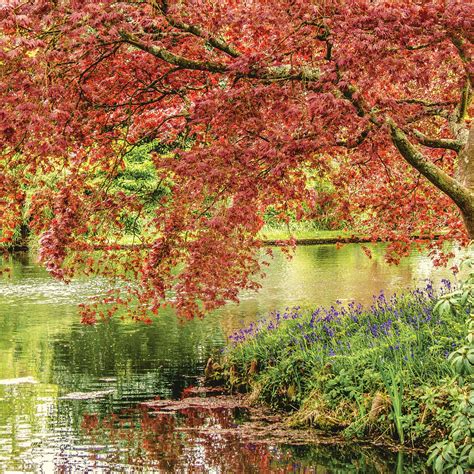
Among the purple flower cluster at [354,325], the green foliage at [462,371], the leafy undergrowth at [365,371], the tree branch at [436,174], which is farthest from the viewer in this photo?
the purple flower cluster at [354,325]

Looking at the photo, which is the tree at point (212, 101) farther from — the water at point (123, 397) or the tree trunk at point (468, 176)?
the water at point (123, 397)

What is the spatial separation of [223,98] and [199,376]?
592 centimetres

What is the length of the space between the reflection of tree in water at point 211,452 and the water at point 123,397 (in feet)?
0.03

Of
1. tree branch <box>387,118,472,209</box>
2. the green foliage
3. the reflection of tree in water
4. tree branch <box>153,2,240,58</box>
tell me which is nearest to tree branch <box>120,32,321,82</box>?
tree branch <box>153,2,240,58</box>

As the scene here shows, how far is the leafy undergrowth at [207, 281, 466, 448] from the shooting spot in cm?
840

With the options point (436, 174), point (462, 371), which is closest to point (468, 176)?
point (436, 174)

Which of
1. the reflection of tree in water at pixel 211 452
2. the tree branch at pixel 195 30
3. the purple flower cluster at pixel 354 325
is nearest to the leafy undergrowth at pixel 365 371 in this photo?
the purple flower cluster at pixel 354 325

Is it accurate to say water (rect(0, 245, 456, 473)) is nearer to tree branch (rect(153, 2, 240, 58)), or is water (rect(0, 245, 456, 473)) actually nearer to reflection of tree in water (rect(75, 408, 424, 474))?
reflection of tree in water (rect(75, 408, 424, 474))

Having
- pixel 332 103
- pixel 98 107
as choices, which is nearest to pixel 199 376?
pixel 98 107

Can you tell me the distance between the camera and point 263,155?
26.8 feet

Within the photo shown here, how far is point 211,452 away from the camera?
859cm

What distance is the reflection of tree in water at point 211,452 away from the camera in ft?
26.6

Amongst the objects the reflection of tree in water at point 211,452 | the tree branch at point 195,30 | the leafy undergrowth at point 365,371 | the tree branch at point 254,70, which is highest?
the tree branch at point 195,30

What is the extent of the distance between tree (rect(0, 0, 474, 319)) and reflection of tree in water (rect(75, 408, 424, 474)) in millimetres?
1445
